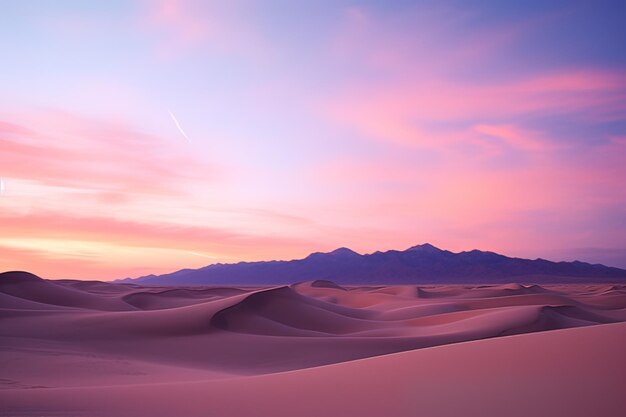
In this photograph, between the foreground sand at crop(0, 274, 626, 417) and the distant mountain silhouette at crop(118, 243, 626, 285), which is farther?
the distant mountain silhouette at crop(118, 243, 626, 285)

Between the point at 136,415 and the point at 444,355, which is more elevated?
the point at 444,355

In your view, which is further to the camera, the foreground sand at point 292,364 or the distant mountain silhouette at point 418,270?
the distant mountain silhouette at point 418,270

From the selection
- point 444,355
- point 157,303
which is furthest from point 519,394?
point 157,303

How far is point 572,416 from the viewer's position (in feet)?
13.3

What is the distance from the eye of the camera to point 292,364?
13492 mm

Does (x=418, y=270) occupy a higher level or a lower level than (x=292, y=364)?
higher

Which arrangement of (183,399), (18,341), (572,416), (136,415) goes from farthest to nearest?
(18,341), (183,399), (136,415), (572,416)

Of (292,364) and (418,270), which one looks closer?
(292,364)

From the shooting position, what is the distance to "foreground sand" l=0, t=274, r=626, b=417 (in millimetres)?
4816

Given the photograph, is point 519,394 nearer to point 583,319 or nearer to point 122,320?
point 122,320

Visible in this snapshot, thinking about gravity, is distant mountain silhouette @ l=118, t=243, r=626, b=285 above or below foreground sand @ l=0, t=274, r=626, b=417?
above

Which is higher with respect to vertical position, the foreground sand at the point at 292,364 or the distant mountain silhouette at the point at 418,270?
the distant mountain silhouette at the point at 418,270

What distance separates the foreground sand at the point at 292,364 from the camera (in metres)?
4.82

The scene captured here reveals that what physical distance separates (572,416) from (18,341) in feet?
45.3
